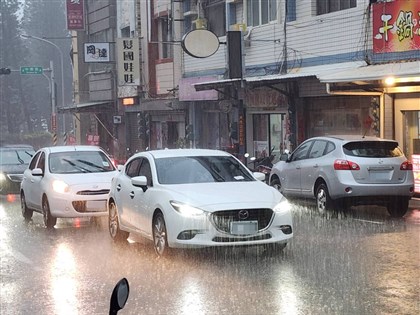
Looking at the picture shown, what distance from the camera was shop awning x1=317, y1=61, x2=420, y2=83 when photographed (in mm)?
17484

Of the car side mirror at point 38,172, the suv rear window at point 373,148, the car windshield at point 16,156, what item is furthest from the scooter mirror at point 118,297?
the car windshield at point 16,156

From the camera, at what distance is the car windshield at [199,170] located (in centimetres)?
1218

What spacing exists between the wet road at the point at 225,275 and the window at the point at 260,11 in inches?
507

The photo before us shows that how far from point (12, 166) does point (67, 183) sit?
37.9 ft

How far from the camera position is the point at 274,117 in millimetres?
27359

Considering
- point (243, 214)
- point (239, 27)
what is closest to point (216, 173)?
point (243, 214)

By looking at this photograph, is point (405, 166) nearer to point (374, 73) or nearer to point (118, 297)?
point (374, 73)

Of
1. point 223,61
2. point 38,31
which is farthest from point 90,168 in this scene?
point 38,31

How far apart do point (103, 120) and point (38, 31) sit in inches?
2703

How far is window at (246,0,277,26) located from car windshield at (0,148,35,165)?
28.3ft

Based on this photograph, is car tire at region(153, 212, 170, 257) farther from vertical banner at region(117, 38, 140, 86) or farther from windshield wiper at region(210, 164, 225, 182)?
vertical banner at region(117, 38, 140, 86)

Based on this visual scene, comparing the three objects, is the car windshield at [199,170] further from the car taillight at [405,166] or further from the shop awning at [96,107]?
the shop awning at [96,107]

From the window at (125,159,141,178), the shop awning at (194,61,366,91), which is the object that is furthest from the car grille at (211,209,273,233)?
the shop awning at (194,61,366,91)

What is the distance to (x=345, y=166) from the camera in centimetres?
1577
